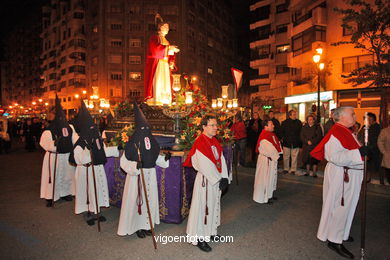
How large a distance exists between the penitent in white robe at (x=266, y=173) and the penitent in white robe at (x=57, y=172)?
15.1 feet

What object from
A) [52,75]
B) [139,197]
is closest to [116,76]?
[52,75]

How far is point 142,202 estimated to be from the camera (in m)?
4.59

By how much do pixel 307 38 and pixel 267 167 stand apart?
762 inches

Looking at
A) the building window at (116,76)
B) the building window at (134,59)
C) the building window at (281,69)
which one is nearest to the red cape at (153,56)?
the building window at (281,69)

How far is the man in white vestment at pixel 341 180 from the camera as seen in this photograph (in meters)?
4.05

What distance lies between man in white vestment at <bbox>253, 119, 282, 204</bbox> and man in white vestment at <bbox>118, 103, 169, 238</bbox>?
2.71 metres

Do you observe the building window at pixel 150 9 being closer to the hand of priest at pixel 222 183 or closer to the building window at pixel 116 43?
the building window at pixel 116 43

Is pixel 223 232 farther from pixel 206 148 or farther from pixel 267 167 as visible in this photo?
pixel 267 167

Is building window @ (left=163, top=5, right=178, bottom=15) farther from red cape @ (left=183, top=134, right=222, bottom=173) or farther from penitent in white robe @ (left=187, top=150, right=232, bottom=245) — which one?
penitent in white robe @ (left=187, top=150, right=232, bottom=245)

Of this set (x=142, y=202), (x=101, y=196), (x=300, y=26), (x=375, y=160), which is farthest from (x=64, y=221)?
(x=300, y=26)

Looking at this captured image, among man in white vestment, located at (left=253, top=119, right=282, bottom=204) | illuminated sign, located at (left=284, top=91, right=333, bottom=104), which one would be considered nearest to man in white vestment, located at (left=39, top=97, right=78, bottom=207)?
man in white vestment, located at (left=253, top=119, right=282, bottom=204)

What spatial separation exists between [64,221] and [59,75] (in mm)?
57912

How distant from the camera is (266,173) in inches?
254

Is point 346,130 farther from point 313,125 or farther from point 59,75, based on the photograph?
point 59,75
